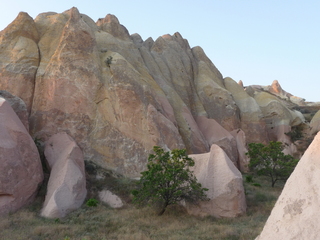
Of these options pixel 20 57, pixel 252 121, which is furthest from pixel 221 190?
pixel 252 121

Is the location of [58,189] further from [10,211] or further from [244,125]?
[244,125]

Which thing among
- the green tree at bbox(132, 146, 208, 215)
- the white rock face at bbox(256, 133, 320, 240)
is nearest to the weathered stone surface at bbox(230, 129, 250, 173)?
the green tree at bbox(132, 146, 208, 215)

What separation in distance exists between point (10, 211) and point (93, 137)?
27.1 feet

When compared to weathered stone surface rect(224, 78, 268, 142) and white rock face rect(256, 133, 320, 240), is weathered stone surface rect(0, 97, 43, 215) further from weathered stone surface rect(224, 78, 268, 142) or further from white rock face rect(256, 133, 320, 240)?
weathered stone surface rect(224, 78, 268, 142)

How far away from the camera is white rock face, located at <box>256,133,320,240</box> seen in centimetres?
564

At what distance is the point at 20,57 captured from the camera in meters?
23.7

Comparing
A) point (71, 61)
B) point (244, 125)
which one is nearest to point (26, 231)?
point (71, 61)

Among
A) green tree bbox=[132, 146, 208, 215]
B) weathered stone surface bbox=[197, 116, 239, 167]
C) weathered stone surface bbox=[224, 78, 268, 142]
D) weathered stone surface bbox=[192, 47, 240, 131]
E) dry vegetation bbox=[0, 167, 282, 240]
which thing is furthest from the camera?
weathered stone surface bbox=[224, 78, 268, 142]

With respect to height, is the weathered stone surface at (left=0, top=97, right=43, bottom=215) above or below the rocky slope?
below

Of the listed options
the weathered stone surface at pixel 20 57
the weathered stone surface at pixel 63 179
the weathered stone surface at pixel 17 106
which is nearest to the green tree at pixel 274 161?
the weathered stone surface at pixel 63 179

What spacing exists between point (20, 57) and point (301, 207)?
23.7 metres

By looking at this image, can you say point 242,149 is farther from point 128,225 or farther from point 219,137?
point 128,225

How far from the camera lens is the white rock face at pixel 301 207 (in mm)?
5641

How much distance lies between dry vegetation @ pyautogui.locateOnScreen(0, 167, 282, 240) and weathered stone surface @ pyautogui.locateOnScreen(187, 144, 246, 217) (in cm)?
53
